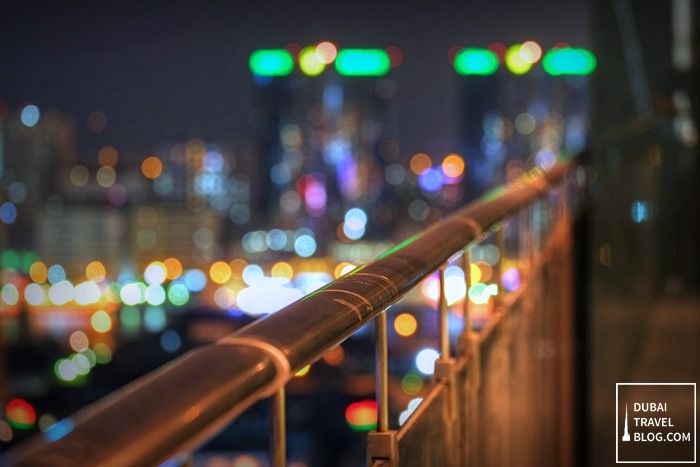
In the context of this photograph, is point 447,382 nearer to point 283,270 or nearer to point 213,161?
point 283,270

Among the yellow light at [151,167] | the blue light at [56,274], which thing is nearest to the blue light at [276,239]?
the blue light at [56,274]

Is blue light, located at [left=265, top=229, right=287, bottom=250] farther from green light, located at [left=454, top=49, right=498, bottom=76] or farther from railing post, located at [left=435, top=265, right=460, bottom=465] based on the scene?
railing post, located at [left=435, top=265, right=460, bottom=465]

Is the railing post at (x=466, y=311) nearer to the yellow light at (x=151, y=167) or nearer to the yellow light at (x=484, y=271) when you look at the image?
the yellow light at (x=484, y=271)

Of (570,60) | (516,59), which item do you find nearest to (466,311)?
(570,60)

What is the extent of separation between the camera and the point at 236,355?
1.02 metres

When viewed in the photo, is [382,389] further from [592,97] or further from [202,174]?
[202,174]

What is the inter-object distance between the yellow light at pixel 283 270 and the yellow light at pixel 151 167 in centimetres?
2581

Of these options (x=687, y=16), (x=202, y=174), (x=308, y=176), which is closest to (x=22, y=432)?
(x=687, y=16)

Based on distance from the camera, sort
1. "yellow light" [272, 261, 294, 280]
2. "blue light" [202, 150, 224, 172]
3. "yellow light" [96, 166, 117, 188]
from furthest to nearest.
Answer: "blue light" [202, 150, 224, 172] < "yellow light" [96, 166, 117, 188] < "yellow light" [272, 261, 294, 280]

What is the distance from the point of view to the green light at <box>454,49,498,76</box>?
14422 millimetres

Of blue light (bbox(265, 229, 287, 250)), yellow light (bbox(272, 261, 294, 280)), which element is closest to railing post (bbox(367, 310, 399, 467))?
yellow light (bbox(272, 261, 294, 280))

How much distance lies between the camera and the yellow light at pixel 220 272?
74006mm

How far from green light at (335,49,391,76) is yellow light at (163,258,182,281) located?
18161mm

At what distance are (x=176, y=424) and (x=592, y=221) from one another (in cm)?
509
